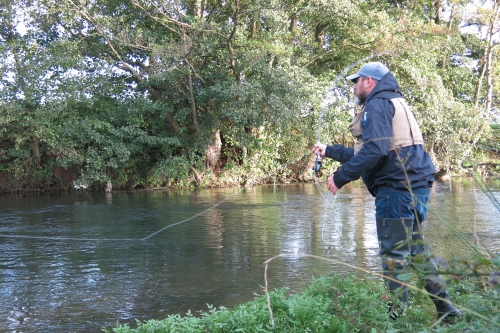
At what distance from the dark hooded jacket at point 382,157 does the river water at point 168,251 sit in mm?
538

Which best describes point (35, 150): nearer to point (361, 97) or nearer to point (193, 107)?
point (193, 107)

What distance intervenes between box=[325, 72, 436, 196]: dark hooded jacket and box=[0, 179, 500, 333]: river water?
54cm

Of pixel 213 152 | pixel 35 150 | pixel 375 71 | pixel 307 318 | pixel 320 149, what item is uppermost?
pixel 35 150

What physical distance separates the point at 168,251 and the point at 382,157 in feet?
15.6

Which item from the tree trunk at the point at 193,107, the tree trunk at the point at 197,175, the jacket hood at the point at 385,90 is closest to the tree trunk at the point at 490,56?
the tree trunk at the point at 193,107

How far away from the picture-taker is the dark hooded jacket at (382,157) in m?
4.13

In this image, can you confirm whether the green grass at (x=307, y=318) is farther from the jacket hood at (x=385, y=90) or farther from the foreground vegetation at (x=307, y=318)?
the jacket hood at (x=385, y=90)

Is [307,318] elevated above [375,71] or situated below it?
below

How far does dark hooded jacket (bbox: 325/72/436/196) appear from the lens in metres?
4.13

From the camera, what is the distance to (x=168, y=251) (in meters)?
8.34

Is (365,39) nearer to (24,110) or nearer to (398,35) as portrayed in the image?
(398,35)

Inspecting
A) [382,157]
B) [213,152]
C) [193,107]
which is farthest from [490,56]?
[382,157]

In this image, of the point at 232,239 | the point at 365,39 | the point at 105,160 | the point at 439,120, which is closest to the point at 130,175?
the point at 105,160

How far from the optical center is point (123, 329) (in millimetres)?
3980
